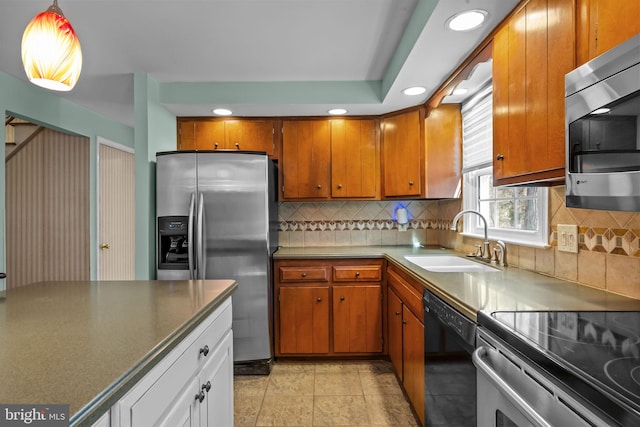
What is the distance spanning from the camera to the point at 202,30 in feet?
7.00

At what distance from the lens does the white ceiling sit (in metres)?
1.89

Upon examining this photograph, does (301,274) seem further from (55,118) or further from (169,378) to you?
(55,118)

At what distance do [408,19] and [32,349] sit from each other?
220cm

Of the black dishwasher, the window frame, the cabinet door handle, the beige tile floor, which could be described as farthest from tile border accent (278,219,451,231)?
the cabinet door handle

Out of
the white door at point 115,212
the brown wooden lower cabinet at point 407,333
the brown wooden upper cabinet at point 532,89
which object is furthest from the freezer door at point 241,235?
the white door at point 115,212

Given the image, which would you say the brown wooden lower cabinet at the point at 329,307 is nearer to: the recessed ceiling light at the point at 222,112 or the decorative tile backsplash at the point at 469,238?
the decorative tile backsplash at the point at 469,238

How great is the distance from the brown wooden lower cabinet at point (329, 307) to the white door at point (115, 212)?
8.32 feet

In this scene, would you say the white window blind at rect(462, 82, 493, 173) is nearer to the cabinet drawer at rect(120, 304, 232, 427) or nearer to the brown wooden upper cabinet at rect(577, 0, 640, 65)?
the brown wooden upper cabinet at rect(577, 0, 640, 65)

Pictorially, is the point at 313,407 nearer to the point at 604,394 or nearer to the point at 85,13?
the point at 604,394

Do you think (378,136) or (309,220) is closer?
(378,136)

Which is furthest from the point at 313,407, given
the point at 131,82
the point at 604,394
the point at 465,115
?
the point at 131,82

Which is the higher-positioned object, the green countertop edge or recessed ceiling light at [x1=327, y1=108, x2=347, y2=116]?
recessed ceiling light at [x1=327, y1=108, x2=347, y2=116]

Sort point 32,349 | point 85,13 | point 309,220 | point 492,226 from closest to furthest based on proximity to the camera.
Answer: point 32,349 → point 85,13 → point 492,226 → point 309,220

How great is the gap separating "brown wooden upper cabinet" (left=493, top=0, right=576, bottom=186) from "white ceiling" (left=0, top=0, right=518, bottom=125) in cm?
18
